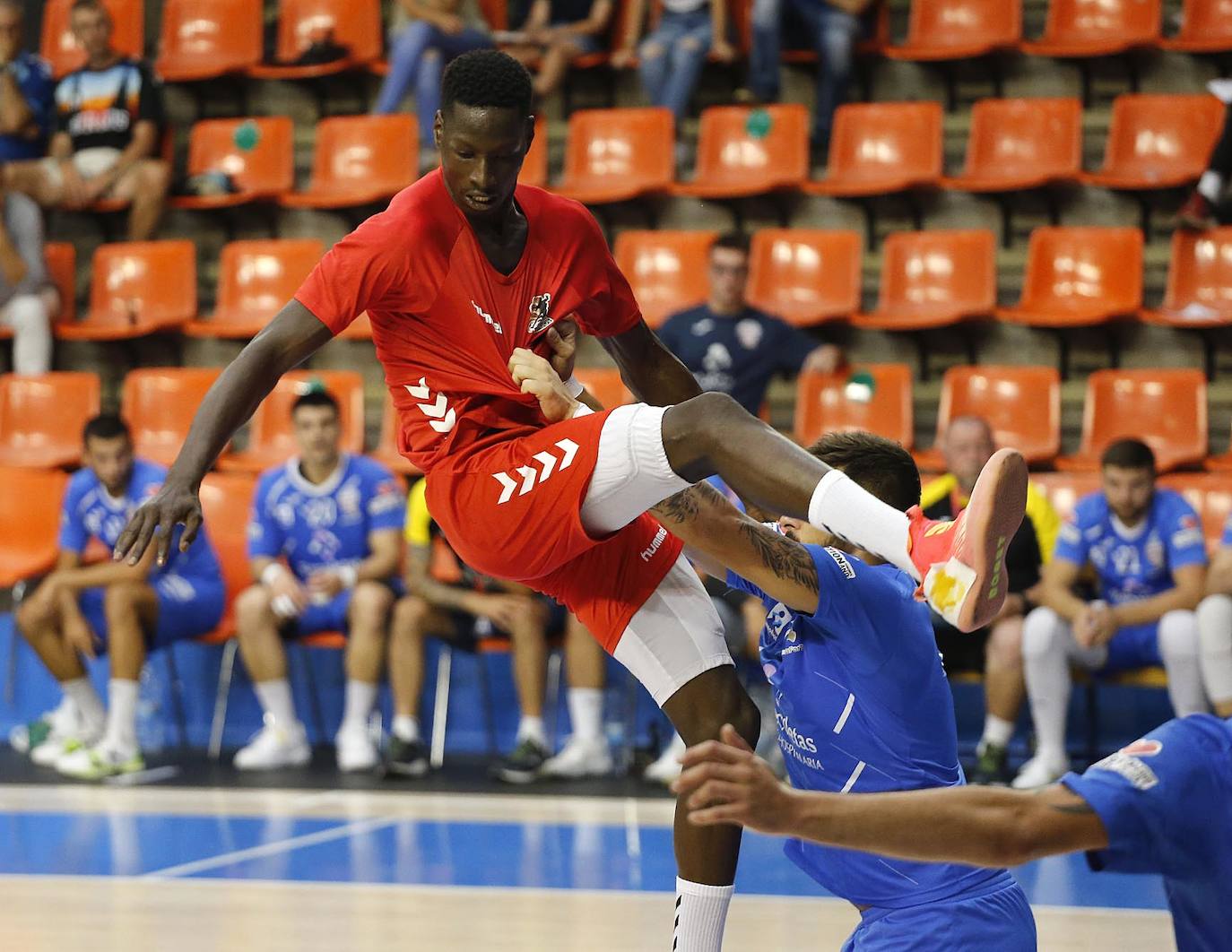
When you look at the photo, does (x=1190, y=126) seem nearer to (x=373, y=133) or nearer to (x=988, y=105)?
(x=988, y=105)

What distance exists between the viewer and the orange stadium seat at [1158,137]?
9.08 m

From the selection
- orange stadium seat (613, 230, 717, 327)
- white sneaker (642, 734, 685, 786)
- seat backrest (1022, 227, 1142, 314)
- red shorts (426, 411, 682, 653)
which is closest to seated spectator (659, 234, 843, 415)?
orange stadium seat (613, 230, 717, 327)

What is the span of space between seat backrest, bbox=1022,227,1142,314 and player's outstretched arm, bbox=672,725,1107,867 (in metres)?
6.92

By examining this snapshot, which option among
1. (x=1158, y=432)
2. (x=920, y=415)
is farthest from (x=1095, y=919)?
(x=920, y=415)

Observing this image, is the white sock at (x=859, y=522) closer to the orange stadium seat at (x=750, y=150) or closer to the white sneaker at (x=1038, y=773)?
the white sneaker at (x=1038, y=773)

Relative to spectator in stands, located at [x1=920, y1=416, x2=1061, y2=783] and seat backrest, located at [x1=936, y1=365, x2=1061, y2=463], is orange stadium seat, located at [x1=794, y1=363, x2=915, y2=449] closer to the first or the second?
seat backrest, located at [x1=936, y1=365, x2=1061, y2=463]

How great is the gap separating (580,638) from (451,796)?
0.88 meters

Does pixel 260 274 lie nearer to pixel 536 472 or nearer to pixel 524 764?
pixel 524 764

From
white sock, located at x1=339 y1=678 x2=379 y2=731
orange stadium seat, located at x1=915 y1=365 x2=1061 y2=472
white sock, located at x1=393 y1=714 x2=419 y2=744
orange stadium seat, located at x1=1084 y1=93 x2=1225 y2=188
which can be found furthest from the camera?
orange stadium seat, located at x1=1084 y1=93 x2=1225 y2=188

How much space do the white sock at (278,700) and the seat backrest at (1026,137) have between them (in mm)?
4611

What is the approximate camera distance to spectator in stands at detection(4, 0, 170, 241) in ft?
32.9

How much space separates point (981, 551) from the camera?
2.79 meters

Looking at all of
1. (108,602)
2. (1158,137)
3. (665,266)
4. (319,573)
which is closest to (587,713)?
(319,573)

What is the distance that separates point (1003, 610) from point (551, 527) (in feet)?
13.5
